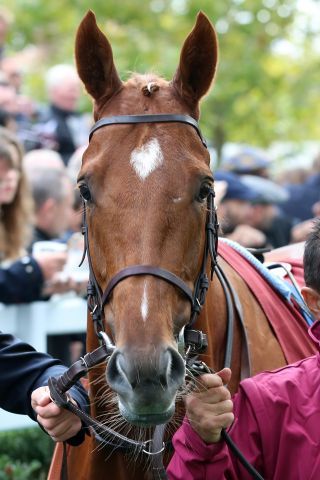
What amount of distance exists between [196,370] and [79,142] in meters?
6.94

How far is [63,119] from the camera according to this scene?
31.9 ft

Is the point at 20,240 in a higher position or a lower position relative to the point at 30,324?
higher

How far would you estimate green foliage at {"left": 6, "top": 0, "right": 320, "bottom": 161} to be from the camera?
14.0 metres

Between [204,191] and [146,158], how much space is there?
0.25 meters

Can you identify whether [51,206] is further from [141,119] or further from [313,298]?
[313,298]

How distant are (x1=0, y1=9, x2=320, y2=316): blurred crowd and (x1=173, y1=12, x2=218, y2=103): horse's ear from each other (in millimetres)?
634

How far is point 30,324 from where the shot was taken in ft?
21.0

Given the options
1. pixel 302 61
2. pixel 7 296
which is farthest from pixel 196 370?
pixel 302 61

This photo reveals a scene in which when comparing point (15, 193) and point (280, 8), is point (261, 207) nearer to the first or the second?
point (15, 193)

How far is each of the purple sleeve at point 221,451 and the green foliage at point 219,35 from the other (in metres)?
10.5

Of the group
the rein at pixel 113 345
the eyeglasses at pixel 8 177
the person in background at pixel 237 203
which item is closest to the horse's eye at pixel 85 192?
the rein at pixel 113 345

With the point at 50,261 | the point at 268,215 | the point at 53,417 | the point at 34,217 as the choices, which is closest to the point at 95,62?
the point at 53,417

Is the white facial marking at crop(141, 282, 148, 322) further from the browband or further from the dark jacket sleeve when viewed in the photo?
the dark jacket sleeve

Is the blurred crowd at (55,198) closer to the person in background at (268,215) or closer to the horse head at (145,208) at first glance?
the person in background at (268,215)
